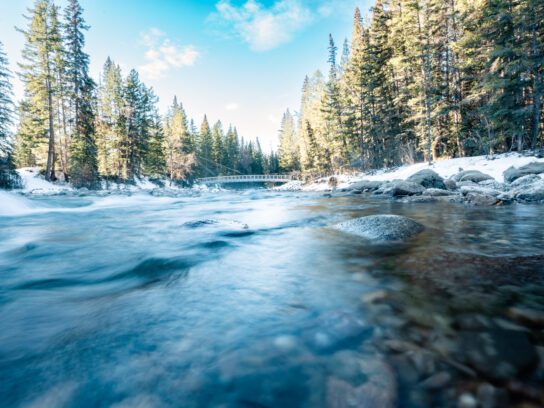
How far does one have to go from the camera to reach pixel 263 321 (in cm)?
195

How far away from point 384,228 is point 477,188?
671cm

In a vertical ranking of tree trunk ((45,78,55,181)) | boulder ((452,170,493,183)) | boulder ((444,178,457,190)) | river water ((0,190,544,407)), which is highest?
tree trunk ((45,78,55,181))

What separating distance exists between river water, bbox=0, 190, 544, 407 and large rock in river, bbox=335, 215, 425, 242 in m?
0.31

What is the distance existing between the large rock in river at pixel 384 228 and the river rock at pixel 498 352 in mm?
2569

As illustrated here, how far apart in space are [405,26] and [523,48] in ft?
34.3

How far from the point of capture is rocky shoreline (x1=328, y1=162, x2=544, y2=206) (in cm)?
779

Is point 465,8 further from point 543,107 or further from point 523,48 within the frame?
point 543,107

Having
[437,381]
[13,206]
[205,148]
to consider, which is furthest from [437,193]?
[205,148]

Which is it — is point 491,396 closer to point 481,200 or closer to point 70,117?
point 481,200

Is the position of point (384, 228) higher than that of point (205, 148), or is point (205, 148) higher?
point (205, 148)

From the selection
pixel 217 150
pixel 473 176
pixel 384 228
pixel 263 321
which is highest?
pixel 217 150

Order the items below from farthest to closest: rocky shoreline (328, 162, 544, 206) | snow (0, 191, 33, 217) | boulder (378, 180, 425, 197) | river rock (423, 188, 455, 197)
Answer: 1. boulder (378, 180, 425, 197)
2. river rock (423, 188, 455, 197)
3. snow (0, 191, 33, 217)
4. rocky shoreline (328, 162, 544, 206)

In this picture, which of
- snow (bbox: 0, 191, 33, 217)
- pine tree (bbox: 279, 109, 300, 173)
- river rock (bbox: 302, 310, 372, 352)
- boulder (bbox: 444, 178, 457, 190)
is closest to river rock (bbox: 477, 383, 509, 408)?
river rock (bbox: 302, 310, 372, 352)

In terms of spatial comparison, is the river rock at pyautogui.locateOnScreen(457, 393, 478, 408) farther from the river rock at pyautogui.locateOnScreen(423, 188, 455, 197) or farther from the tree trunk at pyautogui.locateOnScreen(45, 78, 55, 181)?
the tree trunk at pyautogui.locateOnScreen(45, 78, 55, 181)
